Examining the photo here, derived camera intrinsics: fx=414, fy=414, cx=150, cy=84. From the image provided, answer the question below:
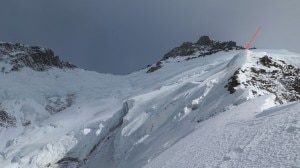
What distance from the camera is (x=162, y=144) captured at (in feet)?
65.0

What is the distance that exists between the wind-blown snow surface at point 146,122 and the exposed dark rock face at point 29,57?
10.2 ft

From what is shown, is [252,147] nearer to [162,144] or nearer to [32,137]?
[162,144]

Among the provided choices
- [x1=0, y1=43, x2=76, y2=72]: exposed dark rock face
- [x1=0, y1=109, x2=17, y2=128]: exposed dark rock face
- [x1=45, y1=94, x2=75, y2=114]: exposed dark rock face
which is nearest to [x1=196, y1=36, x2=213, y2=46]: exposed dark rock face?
[x1=0, y1=43, x2=76, y2=72]: exposed dark rock face

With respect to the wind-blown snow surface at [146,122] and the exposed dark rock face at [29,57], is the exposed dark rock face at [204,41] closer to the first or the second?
the exposed dark rock face at [29,57]

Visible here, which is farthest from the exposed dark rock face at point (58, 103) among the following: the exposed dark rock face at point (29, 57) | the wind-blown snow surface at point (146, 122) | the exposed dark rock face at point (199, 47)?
the exposed dark rock face at point (199, 47)

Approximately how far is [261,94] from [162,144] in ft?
18.1

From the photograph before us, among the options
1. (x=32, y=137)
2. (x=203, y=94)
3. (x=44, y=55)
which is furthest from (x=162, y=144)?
(x=44, y=55)

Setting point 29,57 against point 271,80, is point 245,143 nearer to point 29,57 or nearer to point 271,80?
point 271,80

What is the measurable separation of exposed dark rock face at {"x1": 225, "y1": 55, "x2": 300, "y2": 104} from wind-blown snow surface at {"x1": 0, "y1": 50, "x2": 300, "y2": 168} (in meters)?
0.77

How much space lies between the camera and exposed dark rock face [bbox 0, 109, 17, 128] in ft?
155

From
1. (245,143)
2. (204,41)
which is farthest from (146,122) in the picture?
(204,41)

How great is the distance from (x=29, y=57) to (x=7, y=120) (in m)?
26.2

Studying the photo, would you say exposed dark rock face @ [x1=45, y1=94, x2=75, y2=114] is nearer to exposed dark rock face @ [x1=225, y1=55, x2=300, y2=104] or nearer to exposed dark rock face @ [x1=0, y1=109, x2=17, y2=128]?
exposed dark rock face @ [x1=0, y1=109, x2=17, y2=128]

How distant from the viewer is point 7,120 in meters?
48.1
